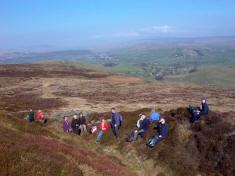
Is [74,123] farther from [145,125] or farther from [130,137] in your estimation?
[145,125]

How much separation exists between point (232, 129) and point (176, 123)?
13.1 ft

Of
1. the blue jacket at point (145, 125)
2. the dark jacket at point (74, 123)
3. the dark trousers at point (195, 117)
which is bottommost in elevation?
the dark jacket at point (74, 123)

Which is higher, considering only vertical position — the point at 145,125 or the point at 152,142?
the point at 145,125

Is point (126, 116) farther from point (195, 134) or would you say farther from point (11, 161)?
point (11, 161)

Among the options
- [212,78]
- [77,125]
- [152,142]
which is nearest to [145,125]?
[152,142]

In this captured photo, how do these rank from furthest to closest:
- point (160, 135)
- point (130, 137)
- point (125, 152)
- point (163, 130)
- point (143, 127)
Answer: point (143, 127) < point (130, 137) < point (125, 152) < point (163, 130) < point (160, 135)


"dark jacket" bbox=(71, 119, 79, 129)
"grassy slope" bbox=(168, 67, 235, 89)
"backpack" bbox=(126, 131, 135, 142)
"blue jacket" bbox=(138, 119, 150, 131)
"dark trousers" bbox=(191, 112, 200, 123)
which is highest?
"dark trousers" bbox=(191, 112, 200, 123)

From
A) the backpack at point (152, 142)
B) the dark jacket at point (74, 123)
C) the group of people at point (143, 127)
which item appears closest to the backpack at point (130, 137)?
the group of people at point (143, 127)

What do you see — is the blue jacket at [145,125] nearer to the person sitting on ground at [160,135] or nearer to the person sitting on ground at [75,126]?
the person sitting on ground at [160,135]

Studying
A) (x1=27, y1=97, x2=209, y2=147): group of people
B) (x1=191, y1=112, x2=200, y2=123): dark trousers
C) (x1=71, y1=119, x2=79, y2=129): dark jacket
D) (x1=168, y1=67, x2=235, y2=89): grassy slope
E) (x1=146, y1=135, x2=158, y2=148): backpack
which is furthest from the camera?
(x1=168, y1=67, x2=235, y2=89): grassy slope

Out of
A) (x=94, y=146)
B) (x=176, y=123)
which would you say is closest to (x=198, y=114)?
(x=176, y=123)

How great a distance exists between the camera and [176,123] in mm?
15375

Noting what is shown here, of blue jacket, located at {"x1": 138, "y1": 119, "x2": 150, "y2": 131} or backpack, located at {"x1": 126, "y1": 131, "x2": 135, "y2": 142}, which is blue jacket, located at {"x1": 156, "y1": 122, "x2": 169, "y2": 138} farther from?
backpack, located at {"x1": 126, "y1": 131, "x2": 135, "y2": 142}

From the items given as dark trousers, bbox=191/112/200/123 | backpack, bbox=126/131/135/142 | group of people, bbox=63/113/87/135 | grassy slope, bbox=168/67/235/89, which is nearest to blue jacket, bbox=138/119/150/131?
backpack, bbox=126/131/135/142
